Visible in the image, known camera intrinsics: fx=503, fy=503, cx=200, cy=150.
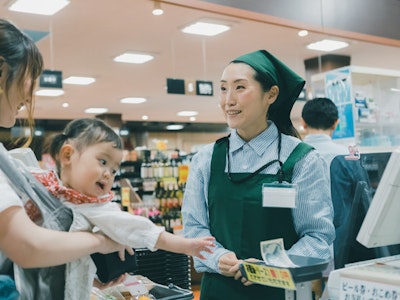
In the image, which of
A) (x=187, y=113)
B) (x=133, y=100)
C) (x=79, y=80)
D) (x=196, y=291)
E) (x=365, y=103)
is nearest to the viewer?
(x=365, y=103)

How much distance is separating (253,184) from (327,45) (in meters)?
7.13

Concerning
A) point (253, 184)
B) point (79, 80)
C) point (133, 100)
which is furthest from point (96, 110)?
point (253, 184)

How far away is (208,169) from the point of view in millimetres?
2115

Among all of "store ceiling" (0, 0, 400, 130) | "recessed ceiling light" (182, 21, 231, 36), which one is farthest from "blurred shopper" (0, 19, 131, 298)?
"recessed ceiling light" (182, 21, 231, 36)

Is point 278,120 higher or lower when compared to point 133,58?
lower

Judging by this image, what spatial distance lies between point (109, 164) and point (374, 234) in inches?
33.1

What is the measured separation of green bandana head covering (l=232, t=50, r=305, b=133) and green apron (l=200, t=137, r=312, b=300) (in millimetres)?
239

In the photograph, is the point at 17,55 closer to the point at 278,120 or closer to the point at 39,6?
the point at 278,120

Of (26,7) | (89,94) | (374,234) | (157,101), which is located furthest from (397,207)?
(157,101)

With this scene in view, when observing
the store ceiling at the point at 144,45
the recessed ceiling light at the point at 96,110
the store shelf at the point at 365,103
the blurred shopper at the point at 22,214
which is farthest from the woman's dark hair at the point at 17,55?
the recessed ceiling light at the point at 96,110

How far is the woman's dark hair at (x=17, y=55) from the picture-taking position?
129cm

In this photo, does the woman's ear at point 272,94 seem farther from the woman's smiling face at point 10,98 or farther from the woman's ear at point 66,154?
the woman's smiling face at point 10,98

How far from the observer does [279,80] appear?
216 cm

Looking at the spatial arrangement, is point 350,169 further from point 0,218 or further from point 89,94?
point 89,94
